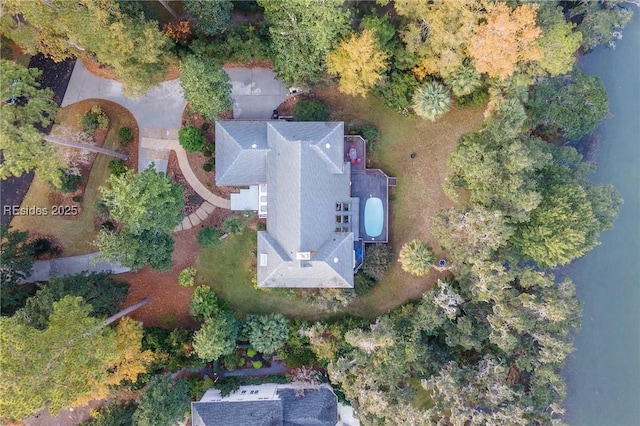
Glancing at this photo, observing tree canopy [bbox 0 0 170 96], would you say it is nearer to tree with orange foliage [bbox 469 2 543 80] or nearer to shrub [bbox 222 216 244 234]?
shrub [bbox 222 216 244 234]

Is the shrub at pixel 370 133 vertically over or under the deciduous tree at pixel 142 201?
over

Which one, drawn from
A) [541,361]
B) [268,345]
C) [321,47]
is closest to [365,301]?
[268,345]

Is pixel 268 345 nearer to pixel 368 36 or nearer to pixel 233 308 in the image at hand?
pixel 233 308

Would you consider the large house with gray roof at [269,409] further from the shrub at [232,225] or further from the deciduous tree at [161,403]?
the shrub at [232,225]

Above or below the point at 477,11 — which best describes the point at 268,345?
below

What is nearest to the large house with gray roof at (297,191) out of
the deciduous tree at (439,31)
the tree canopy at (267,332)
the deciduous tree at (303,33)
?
the tree canopy at (267,332)

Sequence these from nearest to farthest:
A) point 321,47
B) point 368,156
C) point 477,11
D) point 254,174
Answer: point 477,11 < point 321,47 < point 254,174 < point 368,156

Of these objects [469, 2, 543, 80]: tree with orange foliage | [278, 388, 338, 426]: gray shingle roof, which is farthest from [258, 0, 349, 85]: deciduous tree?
[278, 388, 338, 426]: gray shingle roof
